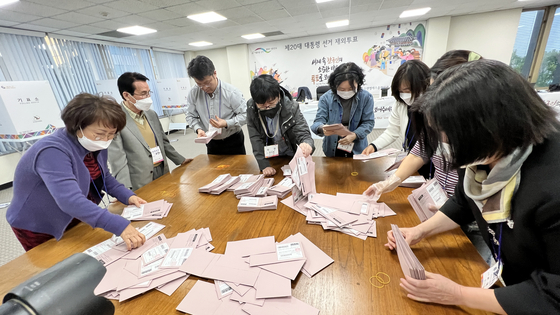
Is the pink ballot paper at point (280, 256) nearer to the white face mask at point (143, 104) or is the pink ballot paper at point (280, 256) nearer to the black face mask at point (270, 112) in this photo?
the black face mask at point (270, 112)

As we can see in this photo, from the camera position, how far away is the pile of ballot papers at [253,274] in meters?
0.70

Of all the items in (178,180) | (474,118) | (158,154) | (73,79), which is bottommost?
(178,180)

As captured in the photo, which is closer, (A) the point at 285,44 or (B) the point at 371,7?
(B) the point at 371,7

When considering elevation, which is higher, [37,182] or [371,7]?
[371,7]

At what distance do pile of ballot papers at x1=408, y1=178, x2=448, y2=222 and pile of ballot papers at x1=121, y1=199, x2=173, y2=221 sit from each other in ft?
4.22

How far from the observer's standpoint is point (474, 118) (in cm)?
54

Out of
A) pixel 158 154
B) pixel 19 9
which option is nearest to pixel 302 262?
pixel 158 154

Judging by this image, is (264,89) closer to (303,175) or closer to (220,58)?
(303,175)

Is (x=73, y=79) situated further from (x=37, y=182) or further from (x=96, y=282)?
(x=96, y=282)

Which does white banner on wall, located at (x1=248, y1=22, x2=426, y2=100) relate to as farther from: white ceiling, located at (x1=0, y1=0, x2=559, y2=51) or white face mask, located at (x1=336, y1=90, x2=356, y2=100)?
white face mask, located at (x1=336, y1=90, x2=356, y2=100)

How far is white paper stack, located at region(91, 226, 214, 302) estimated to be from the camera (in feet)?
2.61

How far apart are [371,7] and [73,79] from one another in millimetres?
6797

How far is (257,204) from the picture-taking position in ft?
4.16

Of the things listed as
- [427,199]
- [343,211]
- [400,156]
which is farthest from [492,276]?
[400,156]
